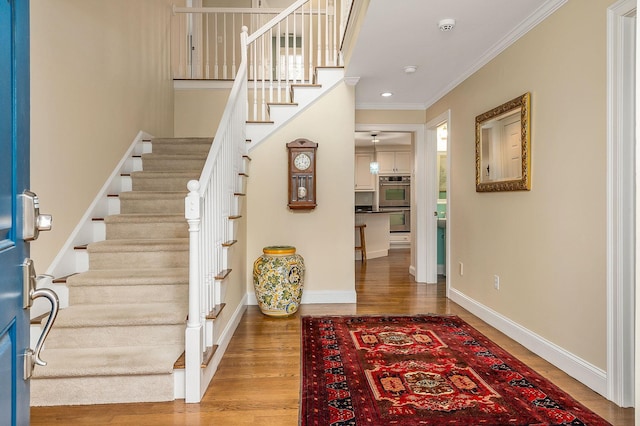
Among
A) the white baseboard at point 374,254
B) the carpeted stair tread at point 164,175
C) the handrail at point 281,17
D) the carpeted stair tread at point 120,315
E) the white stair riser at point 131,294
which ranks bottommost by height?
the white baseboard at point 374,254

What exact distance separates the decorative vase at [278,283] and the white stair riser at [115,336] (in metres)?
1.31

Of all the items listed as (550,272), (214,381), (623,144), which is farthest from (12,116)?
(550,272)

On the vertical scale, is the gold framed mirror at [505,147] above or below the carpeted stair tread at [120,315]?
above

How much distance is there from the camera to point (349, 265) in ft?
13.9

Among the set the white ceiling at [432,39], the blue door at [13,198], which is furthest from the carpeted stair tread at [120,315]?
the white ceiling at [432,39]

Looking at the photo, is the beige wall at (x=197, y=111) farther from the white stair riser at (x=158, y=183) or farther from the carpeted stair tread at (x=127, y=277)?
the carpeted stair tread at (x=127, y=277)

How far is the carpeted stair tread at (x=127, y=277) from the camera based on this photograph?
2613 mm

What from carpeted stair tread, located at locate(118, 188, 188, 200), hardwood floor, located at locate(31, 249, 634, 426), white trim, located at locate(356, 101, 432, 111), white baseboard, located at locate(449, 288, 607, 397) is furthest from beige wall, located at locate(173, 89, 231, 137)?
white baseboard, located at locate(449, 288, 607, 397)

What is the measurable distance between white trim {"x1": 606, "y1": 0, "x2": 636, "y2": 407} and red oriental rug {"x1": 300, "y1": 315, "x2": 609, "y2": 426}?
0.34 meters

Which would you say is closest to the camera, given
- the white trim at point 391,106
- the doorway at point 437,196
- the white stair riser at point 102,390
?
the white stair riser at point 102,390

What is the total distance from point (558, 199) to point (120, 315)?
2932 mm

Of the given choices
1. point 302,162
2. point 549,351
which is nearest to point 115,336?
point 302,162

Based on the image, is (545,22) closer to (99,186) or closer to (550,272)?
(550,272)

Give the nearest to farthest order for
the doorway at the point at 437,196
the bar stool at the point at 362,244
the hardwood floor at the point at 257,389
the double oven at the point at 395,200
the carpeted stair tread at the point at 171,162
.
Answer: the hardwood floor at the point at 257,389, the carpeted stair tread at the point at 171,162, the doorway at the point at 437,196, the bar stool at the point at 362,244, the double oven at the point at 395,200
